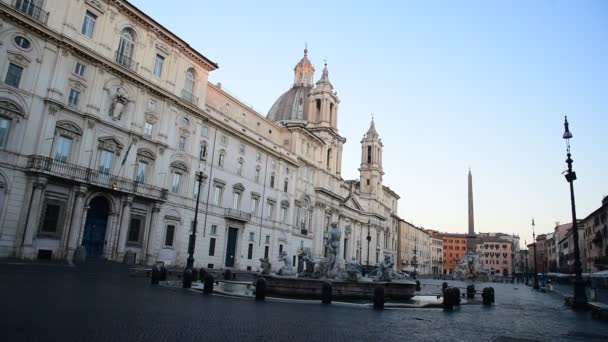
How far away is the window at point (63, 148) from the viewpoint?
88.6ft

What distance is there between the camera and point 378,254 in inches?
3565

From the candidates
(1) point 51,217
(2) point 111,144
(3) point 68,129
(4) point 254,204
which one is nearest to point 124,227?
(1) point 51,217

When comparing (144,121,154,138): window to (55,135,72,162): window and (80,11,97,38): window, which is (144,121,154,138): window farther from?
(80,11,97,38): window

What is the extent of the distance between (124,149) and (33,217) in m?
8.10

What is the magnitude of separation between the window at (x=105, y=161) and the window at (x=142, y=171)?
2.46m

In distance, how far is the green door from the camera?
4209cm

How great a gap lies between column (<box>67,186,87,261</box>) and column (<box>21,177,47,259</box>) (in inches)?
85.2

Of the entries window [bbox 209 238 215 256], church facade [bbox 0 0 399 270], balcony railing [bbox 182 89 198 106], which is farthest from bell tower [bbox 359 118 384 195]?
balcony railing [bbox 182 89 198 106]

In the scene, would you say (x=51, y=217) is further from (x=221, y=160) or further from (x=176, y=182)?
(x=221, y=160)

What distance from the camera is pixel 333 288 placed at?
65.7ft

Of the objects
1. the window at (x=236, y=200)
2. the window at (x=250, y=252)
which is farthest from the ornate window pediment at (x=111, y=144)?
the window at (x=250, y=252)

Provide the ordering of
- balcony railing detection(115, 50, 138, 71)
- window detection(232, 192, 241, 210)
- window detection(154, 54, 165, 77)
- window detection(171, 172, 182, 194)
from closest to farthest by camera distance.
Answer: balcony railing detection(115, 50, 138, 71), window detection(154, 54, 165, 77), window detection(171, 172, 182, 194), window detection(232, 192, 241, 210)

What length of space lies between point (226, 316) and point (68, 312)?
3654 mm

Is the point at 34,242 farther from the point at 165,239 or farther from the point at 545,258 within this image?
the point at 545,258
